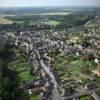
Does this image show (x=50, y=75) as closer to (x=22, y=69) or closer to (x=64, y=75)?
(x=64, y=75)

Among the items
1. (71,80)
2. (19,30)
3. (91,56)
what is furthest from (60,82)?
(19,30)

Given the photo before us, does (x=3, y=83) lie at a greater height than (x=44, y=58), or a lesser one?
greater

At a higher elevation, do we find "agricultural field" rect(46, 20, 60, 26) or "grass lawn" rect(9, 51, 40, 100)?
"grass lawn" rect(9, 51, 40, 100)

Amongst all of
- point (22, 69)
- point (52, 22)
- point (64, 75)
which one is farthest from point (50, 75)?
point (52, 22)

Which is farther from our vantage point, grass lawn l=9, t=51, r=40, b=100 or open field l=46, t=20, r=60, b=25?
open field l=46, t=20, r=60, b=25

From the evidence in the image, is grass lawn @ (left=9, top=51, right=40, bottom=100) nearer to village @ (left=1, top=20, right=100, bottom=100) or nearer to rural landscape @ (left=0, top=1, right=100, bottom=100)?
rural landscape @ (left=0, top=1, right=100, bottom=100)

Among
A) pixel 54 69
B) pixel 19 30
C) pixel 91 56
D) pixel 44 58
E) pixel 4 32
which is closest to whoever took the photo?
pixel 54 69

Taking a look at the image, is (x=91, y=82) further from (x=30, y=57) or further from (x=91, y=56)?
(x=30, y=57)

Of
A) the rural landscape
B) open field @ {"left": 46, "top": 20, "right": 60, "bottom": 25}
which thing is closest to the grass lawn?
the rural landscape

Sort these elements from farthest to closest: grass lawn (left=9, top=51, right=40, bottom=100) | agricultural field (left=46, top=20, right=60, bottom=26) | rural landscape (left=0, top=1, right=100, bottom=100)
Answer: agricultural field (left=46, top=20, right=60, bottom=26), grass lawn (left=9, top=51, right=40, bottom=100), rural landscape (left=0, top=1, right=100, bottom=100)

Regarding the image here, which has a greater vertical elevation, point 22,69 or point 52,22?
point 22,69

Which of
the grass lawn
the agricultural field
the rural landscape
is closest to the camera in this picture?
the rural landscape
